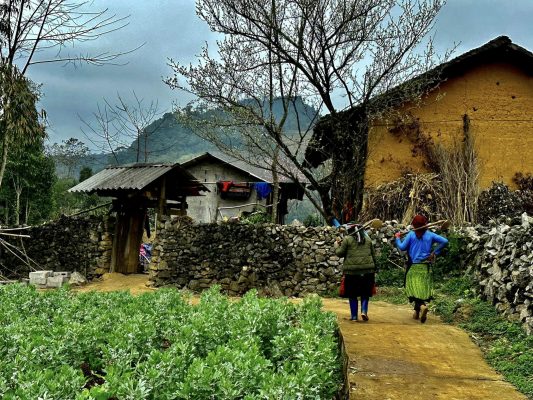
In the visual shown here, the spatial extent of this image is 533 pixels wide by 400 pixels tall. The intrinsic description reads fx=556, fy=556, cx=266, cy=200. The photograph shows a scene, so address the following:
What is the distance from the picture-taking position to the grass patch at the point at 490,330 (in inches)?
228

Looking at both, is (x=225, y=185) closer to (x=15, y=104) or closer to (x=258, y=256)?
(x=15, y=104)

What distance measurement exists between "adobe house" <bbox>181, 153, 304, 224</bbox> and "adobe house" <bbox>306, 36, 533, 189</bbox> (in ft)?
42.7

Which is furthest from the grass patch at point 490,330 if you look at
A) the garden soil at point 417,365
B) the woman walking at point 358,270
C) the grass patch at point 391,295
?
the woman walking at point 358,270

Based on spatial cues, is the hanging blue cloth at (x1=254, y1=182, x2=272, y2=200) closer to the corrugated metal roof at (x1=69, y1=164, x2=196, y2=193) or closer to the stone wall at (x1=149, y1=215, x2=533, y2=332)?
the corrugated metal roof at (x1=69, y1=164, x2=196, y2=193)

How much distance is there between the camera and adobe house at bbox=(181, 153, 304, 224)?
2923 centimetres

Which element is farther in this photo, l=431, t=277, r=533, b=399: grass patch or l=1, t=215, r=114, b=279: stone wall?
l=1, t=215, r=114, b=279: stone wall

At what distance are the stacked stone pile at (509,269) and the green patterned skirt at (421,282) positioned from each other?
3.56 feet

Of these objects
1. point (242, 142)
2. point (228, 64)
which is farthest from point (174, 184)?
point (228, 64)

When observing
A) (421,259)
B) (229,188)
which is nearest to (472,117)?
(421,259)

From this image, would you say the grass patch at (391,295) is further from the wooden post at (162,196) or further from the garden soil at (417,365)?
the wooden post at (162,196)

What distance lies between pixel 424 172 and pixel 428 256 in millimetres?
7404

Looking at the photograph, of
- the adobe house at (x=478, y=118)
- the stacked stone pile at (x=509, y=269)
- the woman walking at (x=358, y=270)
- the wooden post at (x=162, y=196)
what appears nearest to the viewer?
the stacked stone pile at (x=509, y=269)

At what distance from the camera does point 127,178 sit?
1719 cm

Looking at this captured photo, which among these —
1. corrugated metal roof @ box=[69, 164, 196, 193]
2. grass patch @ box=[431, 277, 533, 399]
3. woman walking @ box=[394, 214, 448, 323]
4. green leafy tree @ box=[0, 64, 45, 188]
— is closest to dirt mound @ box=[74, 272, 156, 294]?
corrugated metal roof @ box=[69, 164, 196, 193]
